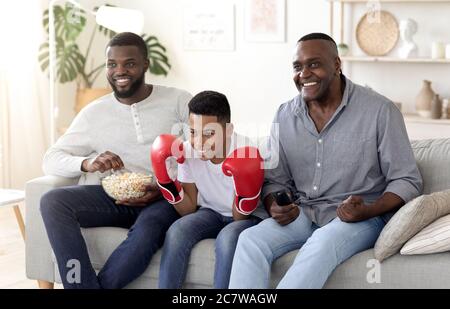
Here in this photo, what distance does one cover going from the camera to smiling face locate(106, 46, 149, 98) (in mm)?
3076

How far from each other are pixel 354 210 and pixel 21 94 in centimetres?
331

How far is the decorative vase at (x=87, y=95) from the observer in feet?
17.9

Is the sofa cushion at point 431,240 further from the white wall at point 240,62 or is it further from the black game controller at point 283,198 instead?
the white wall at point 240,62

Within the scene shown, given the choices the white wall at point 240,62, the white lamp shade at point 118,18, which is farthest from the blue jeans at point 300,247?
the white wall at point 240,62

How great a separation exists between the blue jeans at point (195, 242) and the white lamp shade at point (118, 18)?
1.76 meters

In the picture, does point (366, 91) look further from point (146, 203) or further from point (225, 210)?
point (146, 203)

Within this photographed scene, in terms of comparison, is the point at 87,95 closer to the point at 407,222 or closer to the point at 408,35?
the point at 408,35

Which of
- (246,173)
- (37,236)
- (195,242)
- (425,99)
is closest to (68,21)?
(425,99)

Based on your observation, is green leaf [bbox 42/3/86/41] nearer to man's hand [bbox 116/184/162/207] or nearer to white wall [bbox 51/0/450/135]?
white wall [bbox 51/0/450/135]

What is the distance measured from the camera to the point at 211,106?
2.69 m

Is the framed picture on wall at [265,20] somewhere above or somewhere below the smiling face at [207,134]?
above

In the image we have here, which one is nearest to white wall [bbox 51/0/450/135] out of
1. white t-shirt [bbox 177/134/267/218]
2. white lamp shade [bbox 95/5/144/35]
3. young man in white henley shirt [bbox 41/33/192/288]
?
white lamp shade [bbox 95/5/144/35]

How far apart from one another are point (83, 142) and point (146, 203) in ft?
1.38

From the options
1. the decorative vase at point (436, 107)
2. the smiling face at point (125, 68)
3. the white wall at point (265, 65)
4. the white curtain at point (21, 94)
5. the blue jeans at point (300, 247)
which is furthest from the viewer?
the white curtain at point (21, 94)
